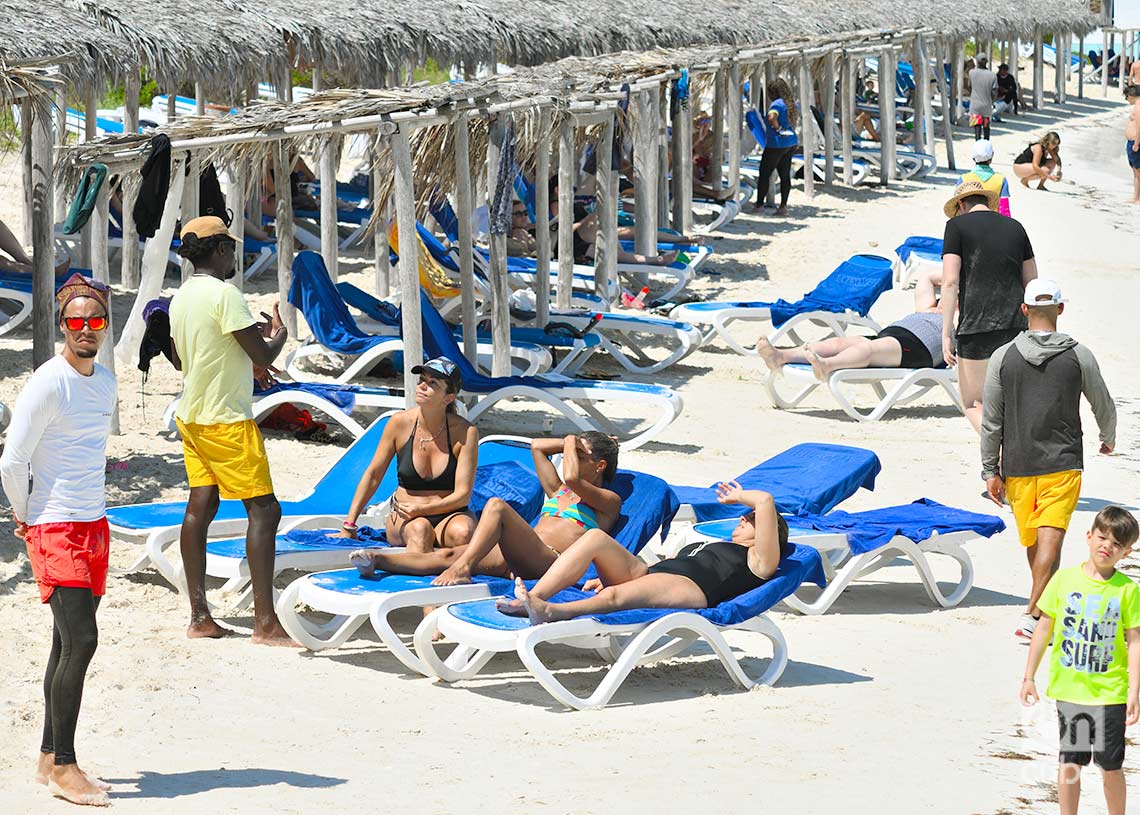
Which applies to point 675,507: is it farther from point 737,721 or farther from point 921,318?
point 921,318

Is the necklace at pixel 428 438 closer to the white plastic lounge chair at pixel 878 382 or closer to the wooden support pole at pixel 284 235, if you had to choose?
the white plastic lounge chair at pixel 878 382

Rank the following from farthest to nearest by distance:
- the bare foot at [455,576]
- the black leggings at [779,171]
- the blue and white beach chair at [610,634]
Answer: the black leggings at [779,171], the bare foot at [455,576], the blue and white beach chair at [610,634]

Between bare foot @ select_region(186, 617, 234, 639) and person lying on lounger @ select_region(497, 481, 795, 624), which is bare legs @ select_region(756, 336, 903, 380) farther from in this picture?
bare foot @ select_region(186, 617, 234, 639)

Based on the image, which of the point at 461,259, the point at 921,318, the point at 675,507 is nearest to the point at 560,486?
the point at 675,507

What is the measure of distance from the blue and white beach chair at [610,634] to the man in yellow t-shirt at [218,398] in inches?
26.2

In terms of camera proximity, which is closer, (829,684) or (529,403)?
(829,684)

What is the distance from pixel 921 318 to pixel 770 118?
871 cm

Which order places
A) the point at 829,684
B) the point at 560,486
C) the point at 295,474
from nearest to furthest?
the point at 829,684 → the point at 560,486 → the point at 295,474

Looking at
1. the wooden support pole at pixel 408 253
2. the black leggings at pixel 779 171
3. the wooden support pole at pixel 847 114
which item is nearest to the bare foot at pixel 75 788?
the wooden support pole at pixel 408 253

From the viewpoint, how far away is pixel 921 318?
10203mm

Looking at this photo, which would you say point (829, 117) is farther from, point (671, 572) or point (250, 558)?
point (250, 558)

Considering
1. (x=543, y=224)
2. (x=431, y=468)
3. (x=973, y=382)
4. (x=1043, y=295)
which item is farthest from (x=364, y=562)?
(x=543, y=224)

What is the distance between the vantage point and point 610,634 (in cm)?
533

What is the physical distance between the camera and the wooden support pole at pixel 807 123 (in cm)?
2081
